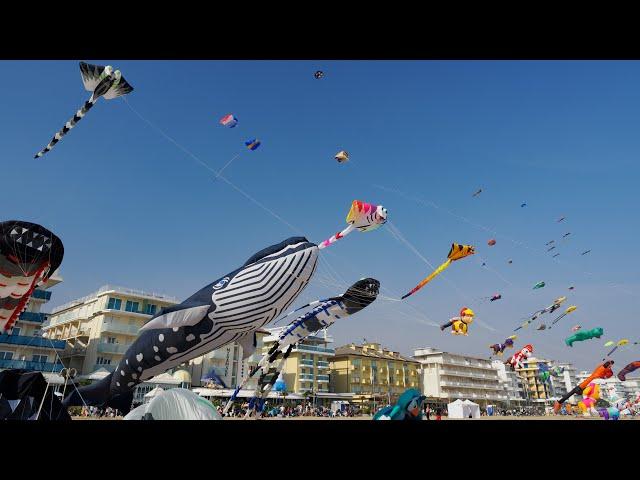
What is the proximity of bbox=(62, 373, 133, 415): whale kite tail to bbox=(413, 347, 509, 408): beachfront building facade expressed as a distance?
6431 cm

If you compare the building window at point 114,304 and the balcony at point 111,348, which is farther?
the building window at point 114,304

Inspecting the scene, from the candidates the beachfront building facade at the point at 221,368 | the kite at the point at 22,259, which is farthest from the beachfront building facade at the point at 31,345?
the kite at the point at 22,259

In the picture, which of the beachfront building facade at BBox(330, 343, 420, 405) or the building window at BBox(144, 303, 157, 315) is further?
the beachfront building facade at BBox(330, 343, 420, 405)

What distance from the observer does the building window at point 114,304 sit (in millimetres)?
40631

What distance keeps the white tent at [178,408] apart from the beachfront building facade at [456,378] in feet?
236

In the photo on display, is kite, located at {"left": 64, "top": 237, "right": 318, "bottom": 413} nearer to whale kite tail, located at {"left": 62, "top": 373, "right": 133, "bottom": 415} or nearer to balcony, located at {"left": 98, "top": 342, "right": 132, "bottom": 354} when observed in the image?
whale kite tail, located at {"left": 62, "top": 373, "right": 133, "bottom": 415}

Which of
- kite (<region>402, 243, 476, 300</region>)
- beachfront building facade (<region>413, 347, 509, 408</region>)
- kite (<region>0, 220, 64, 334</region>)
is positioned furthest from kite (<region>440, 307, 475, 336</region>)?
beachfront building facade (<region>413, 347, 509, 408</region>)

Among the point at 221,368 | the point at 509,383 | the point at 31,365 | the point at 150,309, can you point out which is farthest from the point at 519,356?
the point at 509,383

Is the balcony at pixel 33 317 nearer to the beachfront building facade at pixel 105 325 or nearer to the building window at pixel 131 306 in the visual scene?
the beachfront building facade at pixel 105 325

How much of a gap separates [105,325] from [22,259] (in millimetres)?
27882

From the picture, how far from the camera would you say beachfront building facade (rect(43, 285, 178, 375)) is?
3900 cm

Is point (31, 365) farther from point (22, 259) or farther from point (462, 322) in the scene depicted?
point (462, 322)
